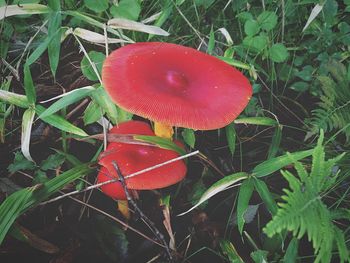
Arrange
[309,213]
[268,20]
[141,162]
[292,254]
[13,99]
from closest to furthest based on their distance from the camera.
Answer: [309,213] < [292,254] < [141,162] < [13,99] < [268,20]

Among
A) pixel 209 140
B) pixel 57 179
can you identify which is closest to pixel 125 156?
pixel 57 179

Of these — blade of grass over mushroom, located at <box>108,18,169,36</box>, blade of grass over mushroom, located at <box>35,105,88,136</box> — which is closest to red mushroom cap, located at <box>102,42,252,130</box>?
blade of grass over mushroom, located at <box>108,18,169,36</box>

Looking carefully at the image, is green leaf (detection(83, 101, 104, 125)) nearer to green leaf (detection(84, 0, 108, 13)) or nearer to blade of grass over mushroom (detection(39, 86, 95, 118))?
blade of grass over mushroom (detection(39, 86, 95, 118))

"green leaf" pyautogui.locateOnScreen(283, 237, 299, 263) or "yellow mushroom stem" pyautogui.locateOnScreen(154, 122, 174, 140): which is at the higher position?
"yellow mushroom stem" pyautogui.locateOnScreen(154, 122, 174, 140)

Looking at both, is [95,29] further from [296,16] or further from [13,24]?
[296,16]

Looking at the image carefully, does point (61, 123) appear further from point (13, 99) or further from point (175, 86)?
point (175, 86)

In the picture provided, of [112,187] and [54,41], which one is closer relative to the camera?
[112,187]

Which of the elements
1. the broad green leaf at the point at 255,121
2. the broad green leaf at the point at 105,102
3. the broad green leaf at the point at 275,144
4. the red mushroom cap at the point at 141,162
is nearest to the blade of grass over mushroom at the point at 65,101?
the broad green leaf at the point at 105,102

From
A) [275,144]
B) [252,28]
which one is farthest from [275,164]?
[252,28]
